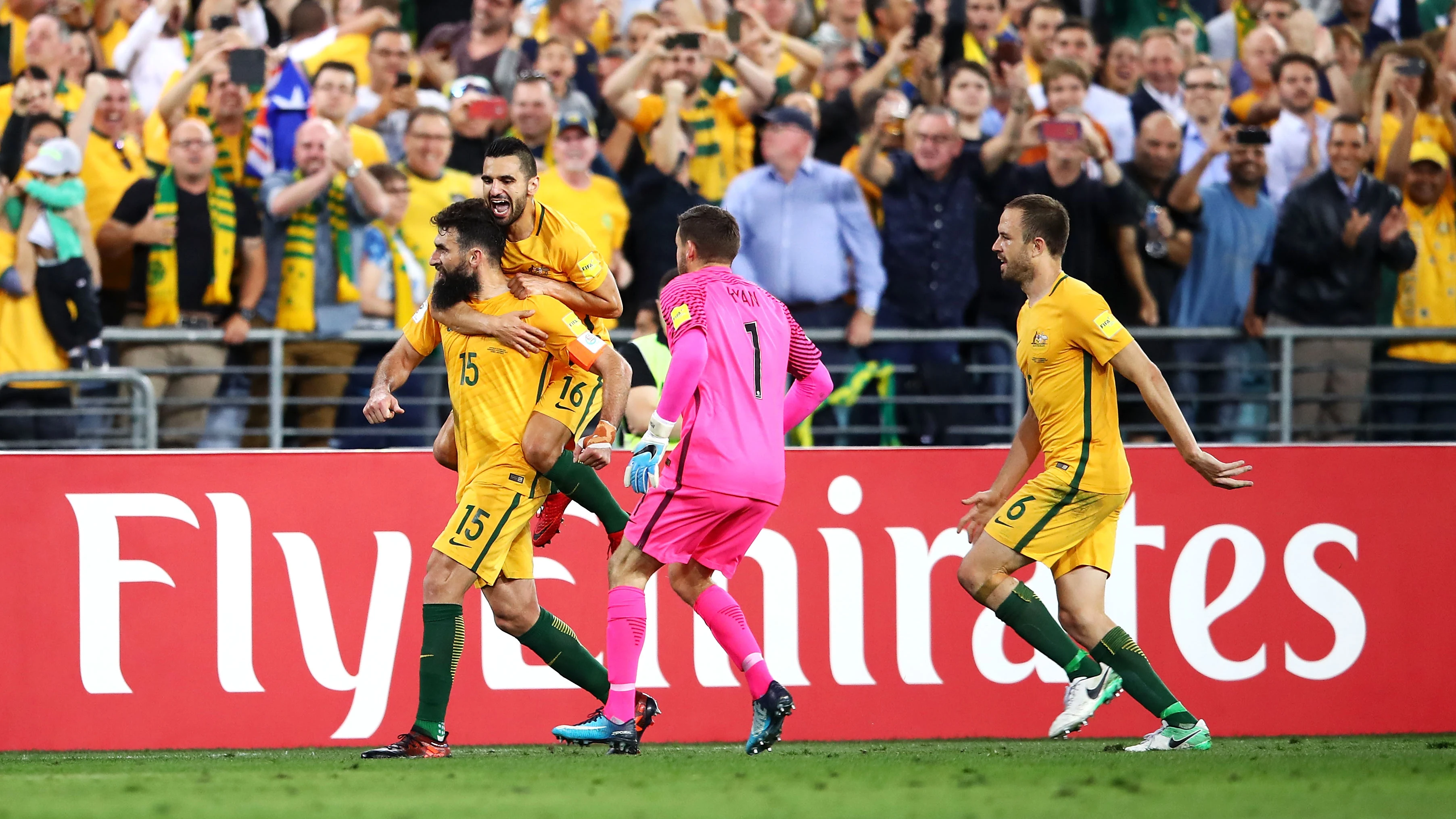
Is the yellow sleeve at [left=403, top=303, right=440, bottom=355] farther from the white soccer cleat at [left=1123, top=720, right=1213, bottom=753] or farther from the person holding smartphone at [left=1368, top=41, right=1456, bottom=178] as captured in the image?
the person holding smartphone at [left=1368, top=41, right=1456, bottom=178]

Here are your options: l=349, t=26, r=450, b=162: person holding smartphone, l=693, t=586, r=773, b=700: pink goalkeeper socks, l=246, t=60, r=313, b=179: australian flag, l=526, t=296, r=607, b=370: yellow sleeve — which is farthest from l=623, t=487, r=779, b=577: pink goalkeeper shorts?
l=349, t=26, r=450, b=162: person holding smartphone

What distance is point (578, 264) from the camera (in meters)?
7.35

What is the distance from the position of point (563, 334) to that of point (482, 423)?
493 mm

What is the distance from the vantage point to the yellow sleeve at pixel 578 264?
7.35 metres

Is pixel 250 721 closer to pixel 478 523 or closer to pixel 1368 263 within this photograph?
pixel 478 523

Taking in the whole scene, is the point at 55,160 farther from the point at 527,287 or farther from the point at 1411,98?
the point at 1411,98

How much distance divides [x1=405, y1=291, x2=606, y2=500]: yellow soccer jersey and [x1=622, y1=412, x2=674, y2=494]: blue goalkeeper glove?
18.9 inches

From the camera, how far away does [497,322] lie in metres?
7.13

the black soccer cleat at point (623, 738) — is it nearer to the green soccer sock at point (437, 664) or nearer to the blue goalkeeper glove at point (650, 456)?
the green soccer sock at point (437, 664)

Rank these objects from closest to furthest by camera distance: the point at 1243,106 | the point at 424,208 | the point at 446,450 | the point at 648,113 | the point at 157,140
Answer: the point at 446,450
the point at 424,208
the point at 157,140
the point at 648,113
the point at 1243,106

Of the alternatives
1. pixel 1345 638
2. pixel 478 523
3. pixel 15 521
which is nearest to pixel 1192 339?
pixel 1345 638

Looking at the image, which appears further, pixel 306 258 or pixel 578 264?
pixel 306 258

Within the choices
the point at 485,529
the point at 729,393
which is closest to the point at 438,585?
the point at 485,529

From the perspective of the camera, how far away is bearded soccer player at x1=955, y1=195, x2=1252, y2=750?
730 cm
